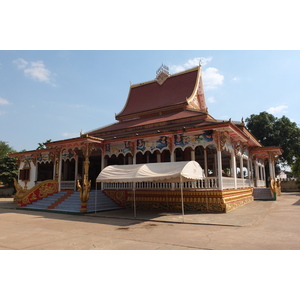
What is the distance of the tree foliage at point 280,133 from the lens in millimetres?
32375

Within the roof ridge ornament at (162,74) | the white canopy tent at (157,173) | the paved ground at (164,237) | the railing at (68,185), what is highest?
the roof ridge ornament at (162,74)

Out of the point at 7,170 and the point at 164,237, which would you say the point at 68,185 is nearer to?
the point at 164,237

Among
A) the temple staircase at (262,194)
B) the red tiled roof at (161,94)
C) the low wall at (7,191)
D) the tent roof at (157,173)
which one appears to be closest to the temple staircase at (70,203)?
the tent roof at (157,173)

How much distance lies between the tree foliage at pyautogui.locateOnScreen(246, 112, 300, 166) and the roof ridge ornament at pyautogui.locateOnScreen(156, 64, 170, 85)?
19801mm

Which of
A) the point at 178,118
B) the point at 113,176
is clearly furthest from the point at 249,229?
the point at 178,118

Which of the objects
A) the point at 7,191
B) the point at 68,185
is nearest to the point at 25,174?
the point at 68,185

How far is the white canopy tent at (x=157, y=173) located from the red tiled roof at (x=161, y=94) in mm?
7928

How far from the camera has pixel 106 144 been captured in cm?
1503

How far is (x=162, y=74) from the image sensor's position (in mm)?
20375

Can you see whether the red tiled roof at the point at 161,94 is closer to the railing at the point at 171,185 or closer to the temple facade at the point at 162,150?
the temple facade at the point at 162,150

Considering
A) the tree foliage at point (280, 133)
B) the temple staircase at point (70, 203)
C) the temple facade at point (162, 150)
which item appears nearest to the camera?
the temple facade at point (162, 150)

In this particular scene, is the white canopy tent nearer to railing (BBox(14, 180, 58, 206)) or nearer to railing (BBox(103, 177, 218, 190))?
railing (BBox(103, 177, 218, 190))

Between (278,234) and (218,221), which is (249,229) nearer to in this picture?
(278,234)

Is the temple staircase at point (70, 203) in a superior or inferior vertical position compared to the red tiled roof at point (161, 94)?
inferior
